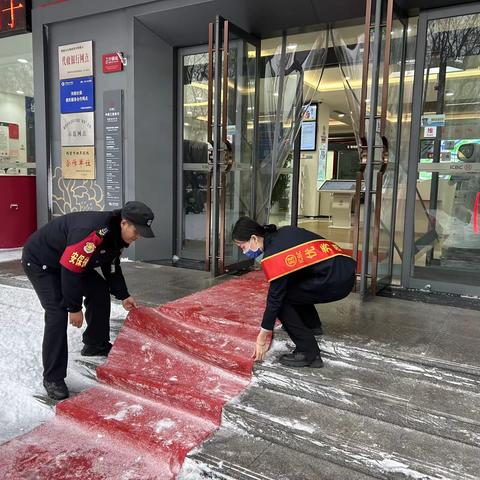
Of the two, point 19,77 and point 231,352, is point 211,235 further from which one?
point 19,77

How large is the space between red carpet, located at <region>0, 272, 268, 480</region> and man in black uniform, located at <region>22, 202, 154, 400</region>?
0.36m

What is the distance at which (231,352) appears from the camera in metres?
3.33

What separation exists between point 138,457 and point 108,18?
17.7ft

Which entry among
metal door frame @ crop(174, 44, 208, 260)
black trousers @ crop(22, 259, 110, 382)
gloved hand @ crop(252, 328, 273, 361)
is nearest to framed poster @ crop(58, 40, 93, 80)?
metal door frame @ crop(174, 44, 208, 260)

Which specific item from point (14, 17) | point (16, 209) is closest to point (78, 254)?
point (16, 209)

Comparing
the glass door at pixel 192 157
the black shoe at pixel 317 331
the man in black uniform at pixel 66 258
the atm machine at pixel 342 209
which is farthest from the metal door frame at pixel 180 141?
the atm machine at pixel 342 209

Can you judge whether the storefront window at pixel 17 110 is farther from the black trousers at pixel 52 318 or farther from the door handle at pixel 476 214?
the door handle at pixel 476 214

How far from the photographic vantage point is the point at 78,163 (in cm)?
642

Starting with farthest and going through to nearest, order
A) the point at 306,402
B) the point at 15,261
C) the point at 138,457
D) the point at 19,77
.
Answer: the point at 19,77, the point at 15,261, the point at 306,402, the point at 138,457

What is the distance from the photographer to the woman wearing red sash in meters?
2.92

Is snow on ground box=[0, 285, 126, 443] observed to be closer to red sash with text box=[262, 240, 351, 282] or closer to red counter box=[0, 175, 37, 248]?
red sash with text box=[262, 240, 351, 282]

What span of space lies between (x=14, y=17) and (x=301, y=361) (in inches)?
265

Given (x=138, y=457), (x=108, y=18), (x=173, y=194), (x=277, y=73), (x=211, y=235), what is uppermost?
(x=108, y=18)

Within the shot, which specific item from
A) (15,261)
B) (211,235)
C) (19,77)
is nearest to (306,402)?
(211,235)
